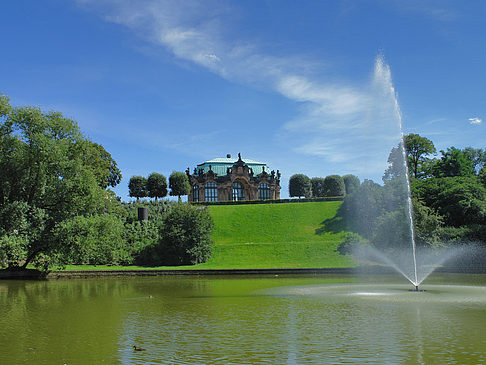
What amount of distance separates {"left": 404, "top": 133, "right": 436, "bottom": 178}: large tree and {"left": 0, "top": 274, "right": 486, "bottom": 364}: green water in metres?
59.5

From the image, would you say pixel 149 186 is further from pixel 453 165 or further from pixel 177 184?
pixel 453 165

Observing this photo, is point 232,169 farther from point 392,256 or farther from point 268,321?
point 268,321

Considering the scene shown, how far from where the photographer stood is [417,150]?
259ft

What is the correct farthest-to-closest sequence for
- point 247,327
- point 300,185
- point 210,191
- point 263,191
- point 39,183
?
point 263,191, point 300,185, point 210,191, point 39,183, point 247,327

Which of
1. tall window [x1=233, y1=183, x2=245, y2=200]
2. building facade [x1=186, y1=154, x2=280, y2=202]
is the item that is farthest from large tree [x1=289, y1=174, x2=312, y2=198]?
tall window [x1=233, y1=183, x2=245, y2=200]

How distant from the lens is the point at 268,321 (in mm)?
14492

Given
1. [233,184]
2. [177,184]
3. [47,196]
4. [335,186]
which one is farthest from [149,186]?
[47,196]

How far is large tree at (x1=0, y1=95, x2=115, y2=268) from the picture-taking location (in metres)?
32.3

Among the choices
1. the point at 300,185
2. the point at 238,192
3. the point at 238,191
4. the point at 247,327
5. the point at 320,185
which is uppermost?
the point at 320,185

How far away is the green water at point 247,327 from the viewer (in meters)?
10.3

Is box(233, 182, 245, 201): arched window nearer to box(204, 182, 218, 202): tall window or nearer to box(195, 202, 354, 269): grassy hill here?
box(204, 182, 218, 202): tall window

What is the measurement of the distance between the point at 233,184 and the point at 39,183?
2622 inches

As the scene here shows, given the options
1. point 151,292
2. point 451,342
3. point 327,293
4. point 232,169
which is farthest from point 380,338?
point 232,169

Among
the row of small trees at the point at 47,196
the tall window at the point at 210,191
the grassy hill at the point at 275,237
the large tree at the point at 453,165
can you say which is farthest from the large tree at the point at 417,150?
the row of small trees at the point at 47,196
